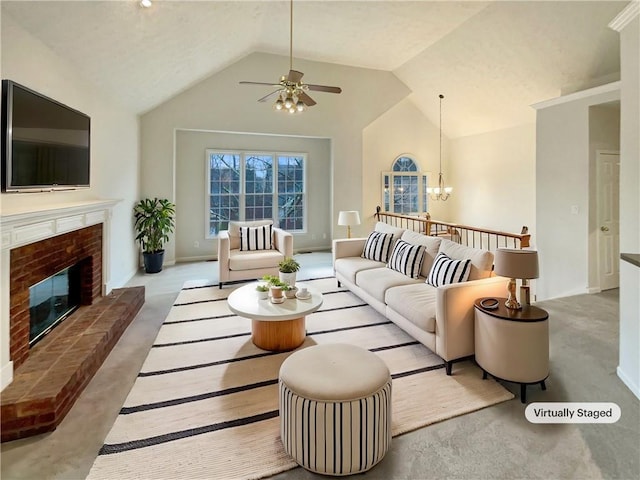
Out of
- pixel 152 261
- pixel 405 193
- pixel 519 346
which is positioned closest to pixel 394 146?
pixel 405 193

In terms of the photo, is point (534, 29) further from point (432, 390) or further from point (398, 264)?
point (432, 390)

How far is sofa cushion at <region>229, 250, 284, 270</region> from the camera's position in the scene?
505 centimetres

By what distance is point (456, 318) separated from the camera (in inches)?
104

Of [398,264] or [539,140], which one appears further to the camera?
[539,140]

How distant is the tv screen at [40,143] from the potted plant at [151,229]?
7.58ft

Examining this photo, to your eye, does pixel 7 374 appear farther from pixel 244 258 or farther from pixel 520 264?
pixel 520 264

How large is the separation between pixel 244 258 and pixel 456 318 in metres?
3.33

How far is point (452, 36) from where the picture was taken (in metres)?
5.62

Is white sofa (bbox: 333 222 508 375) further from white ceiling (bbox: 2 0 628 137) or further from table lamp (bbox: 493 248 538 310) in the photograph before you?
white ceiling (bbox: 2 0 628 137)

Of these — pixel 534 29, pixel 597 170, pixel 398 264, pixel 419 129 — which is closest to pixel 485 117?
pixel 419 129

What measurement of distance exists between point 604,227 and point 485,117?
3493 millimetres

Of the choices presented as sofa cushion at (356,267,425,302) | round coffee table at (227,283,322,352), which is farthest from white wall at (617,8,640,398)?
round coffee table at (227,283,322,352)

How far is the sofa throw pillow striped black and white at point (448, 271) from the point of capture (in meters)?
3.13

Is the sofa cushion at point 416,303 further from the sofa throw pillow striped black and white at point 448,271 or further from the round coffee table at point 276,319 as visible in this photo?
the round coffee table at point 276,319
